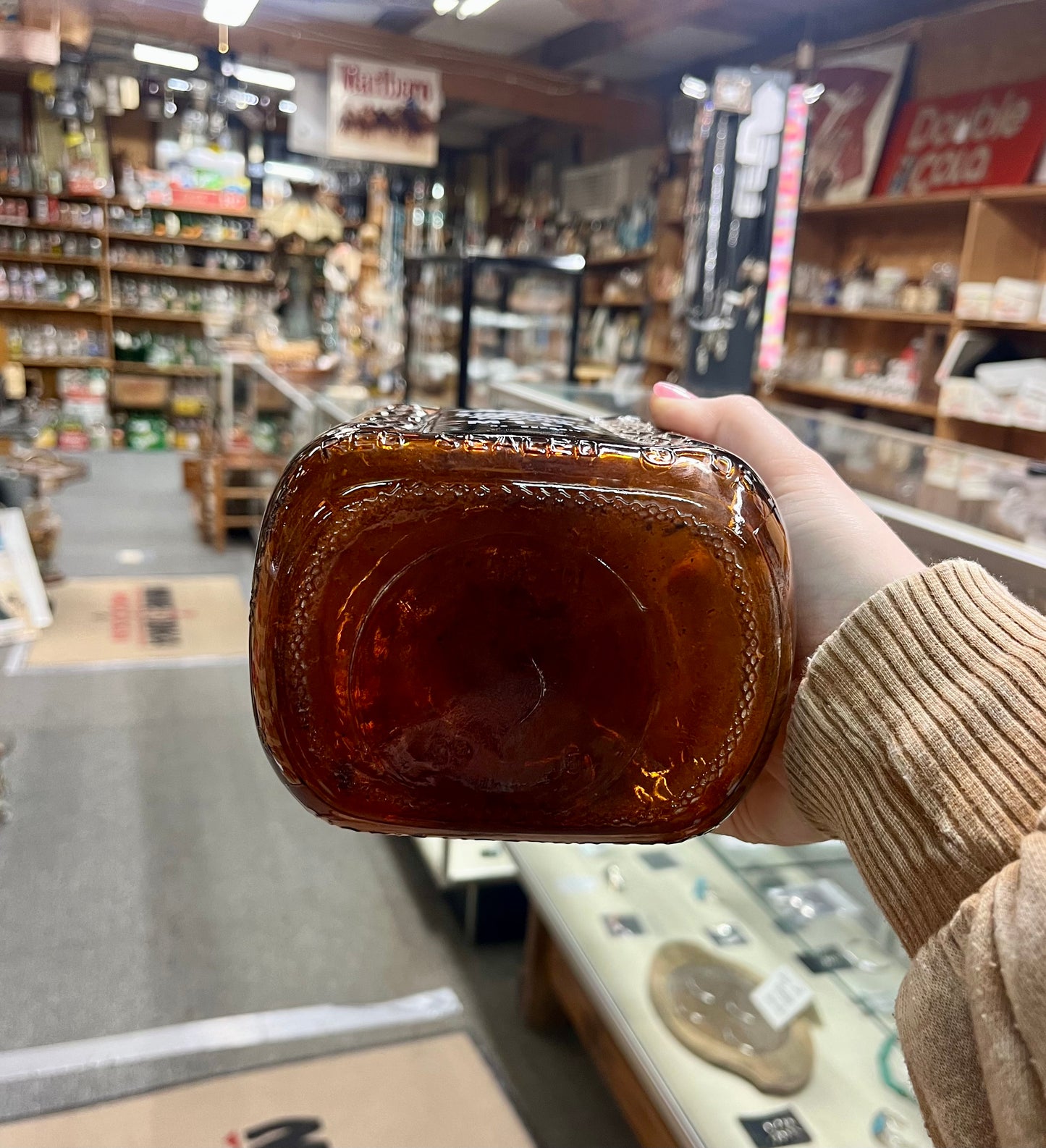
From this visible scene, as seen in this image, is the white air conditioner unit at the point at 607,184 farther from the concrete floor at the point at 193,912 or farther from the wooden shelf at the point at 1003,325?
the concrete floor at the point at 193,912

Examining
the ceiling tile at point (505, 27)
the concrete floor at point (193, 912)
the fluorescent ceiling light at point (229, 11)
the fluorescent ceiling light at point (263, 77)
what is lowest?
the concrete floor at point (193, 912)

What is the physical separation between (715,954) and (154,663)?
2510mm

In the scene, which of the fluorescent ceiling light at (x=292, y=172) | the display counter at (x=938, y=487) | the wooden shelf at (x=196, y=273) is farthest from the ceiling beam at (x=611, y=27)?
the wooden shelf at (x=196, y=273)

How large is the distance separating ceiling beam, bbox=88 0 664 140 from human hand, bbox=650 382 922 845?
16.2 feet

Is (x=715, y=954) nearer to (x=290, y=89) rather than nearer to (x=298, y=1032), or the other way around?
(x=298, y=1032)

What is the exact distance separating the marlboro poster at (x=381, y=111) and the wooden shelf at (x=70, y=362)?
4.30 m

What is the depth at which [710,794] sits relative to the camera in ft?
1.51

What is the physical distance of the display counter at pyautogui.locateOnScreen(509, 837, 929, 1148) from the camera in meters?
1.29

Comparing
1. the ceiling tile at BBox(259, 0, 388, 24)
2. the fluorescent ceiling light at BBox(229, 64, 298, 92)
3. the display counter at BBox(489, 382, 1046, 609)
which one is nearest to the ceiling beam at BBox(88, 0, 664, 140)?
the ceiling tile at BBox(259, 0, 388, 24)

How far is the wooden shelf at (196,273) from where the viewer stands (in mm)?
7980

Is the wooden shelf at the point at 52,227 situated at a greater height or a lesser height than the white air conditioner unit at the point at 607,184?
lesser

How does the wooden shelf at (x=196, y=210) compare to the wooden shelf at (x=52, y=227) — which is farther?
the wooden shelf at (x=196, y=210)

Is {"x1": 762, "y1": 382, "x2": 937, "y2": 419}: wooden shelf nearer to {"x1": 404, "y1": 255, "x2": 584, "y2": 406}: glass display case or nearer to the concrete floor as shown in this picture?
{"x1": 404, "y1": 255, "x2": 584, "y2": 406}: glass display case

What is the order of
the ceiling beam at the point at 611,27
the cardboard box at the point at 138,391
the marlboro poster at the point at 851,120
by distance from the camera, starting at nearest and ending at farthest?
the ceiling beam at the point at 611,27, the marlboro poster at the point at 851,120, the cardboard box at the point at 138,391
